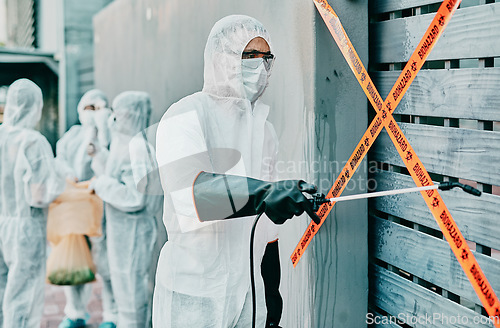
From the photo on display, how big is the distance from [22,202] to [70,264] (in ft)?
2.48

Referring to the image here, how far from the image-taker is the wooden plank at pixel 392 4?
2312mm

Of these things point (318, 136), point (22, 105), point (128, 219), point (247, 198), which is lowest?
point (128, 219)

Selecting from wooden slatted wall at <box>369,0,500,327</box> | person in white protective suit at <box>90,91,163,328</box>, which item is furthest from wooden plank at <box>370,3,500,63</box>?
person in white protective suit at <box>90,91,163,328</box>

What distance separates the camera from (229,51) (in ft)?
6.54

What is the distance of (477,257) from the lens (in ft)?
6.51

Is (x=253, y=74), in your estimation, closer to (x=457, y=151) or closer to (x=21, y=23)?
(x=457, y=151)

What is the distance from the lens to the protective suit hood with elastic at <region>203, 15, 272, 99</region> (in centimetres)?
199

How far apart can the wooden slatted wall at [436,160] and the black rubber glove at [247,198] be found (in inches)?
25.1

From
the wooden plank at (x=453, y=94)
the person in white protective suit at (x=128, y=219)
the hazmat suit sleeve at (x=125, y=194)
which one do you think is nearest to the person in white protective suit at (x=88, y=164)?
the person in white protective suit at (x=128, y=219)

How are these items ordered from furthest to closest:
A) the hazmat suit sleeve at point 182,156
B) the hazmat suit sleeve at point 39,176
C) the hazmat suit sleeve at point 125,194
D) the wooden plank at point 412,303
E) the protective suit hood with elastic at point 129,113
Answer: the protective suit hood with elastic at point 129,113, the hazmat suit sleeve at point 125,194, the hazmat suit sleeve at point 39,176, the wooden plank at point 412,303, the hazmat suit sleeve at point 182,156

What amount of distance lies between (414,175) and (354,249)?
0.61 m

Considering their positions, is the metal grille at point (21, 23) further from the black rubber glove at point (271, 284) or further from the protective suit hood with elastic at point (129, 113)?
the black rubber glove at point (271, 284)

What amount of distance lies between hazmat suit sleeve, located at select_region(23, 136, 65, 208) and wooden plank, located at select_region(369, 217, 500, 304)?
7.07ft

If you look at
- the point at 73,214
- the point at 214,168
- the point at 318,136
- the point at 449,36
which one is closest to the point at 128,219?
the point at 73,214
